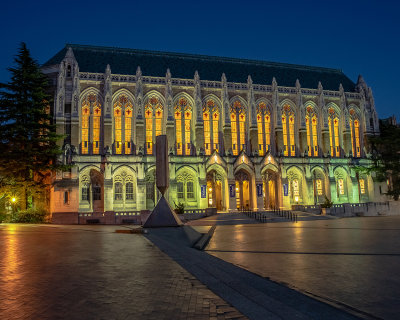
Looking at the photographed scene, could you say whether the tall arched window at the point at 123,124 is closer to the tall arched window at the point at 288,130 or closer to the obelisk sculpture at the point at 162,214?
the obelisk sculpture at the point at 162,214

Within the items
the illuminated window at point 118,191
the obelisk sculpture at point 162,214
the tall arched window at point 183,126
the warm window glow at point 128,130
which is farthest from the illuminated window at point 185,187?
the obelisk sculpture at point 162,214

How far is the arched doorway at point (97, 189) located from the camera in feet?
131

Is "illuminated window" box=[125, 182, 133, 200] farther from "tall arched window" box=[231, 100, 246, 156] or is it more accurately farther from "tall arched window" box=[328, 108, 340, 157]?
"tall arched window" box=[328, 108, 340, 157]

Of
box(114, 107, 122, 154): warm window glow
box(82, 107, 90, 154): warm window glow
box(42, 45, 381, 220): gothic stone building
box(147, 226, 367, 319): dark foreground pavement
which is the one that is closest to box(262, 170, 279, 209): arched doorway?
box(42, 45, 381, 220): gothic stone building

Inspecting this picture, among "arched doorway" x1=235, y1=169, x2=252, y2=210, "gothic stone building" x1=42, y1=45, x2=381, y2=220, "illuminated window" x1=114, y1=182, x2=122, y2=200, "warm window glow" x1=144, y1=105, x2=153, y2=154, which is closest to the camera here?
"gothic stone building" x1=42, y1=45, x2=381, y2=220

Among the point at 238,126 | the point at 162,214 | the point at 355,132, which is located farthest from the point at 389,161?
the point at 162,214

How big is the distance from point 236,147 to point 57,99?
22.8m

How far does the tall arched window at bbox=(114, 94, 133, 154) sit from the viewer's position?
4203 cm

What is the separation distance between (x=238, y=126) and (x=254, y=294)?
40.6 meters

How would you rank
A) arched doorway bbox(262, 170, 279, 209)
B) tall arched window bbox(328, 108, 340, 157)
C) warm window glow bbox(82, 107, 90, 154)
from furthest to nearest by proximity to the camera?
tall arched window bbox(328, 108, 340, 157) → arched doorway bbox(262, 170, 279, 209) → warm window glow bbox(82, 107, 90, 154)

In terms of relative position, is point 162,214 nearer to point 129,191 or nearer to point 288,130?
point 129,191

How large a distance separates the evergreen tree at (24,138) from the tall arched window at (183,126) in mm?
14359

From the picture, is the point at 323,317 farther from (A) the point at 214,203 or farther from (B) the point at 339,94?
(B) the point at 339,94

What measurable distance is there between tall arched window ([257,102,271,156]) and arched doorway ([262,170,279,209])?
3.44 meters
